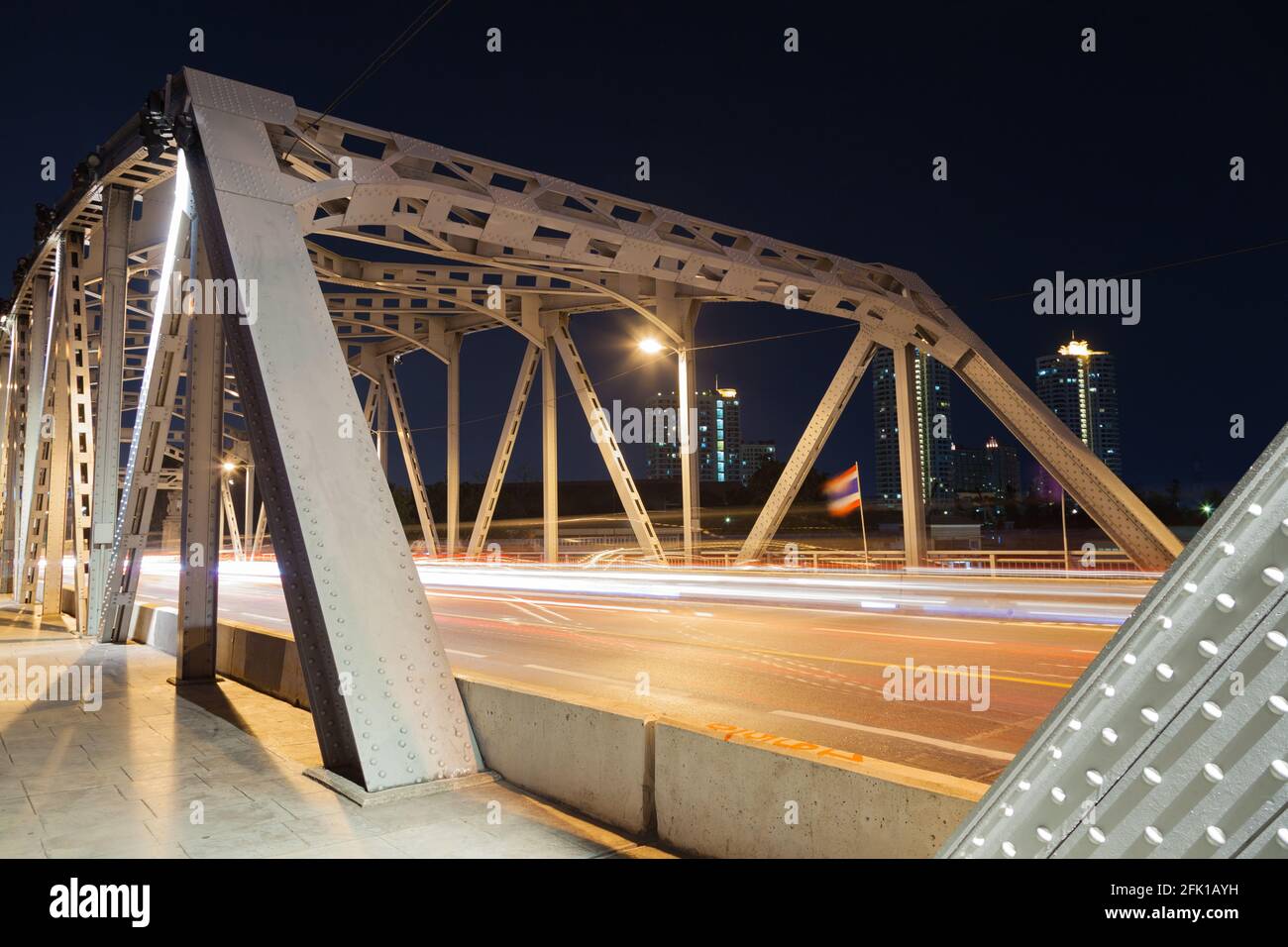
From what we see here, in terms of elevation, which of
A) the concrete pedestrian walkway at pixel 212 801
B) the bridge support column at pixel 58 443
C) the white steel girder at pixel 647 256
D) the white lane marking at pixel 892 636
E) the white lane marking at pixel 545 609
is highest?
the white steel girder at pixel 647 256

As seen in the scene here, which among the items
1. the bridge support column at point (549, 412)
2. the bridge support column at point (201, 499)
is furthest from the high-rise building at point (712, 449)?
the bridge support column at point (201, 499)

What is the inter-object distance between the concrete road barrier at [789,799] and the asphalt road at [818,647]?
6.88 ft

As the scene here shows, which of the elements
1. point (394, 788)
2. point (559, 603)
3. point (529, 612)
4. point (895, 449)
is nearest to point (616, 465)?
point (559, 603)

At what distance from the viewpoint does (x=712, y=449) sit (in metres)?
109

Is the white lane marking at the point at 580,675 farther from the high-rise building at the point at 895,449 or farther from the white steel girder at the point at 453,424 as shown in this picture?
the high-rise building at the point at 895,449

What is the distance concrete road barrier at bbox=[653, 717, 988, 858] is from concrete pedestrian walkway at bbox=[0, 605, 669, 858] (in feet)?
1.08

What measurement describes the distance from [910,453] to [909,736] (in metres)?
16.4

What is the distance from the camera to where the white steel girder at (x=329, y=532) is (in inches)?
243

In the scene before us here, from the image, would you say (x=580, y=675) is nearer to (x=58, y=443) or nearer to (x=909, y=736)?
(x=909, y=736)

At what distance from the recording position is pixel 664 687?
35.2ft

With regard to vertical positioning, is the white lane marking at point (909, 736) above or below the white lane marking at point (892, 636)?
above

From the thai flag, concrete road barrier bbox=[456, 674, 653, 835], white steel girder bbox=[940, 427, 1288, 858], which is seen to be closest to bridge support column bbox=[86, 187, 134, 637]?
concrete road barrier bbox=[456, 674, 653, 835]
